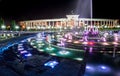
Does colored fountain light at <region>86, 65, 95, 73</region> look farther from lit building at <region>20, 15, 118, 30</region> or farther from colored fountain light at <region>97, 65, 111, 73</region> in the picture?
lit building at <region>20, 15, 118, 30</region>

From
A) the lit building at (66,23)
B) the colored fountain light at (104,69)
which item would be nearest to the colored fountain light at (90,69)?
the colored fountain light at (104,69)

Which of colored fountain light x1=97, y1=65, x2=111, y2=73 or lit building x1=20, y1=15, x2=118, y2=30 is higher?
lit building x1=20, y1=15, x2=118, y2=30

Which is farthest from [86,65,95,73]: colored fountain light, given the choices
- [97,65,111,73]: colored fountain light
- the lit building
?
the lit building

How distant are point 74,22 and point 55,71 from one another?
5537 centimetres

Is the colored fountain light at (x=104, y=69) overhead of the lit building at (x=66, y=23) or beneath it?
beneath

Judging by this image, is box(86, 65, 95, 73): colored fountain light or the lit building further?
the lit building

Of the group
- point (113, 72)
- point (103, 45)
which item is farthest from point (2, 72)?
point (103, 45)

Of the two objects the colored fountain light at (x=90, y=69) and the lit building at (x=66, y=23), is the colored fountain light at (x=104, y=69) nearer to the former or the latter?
the colored fountain light at (x=90, y=69)

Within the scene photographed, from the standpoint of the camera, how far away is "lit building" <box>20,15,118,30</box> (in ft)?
202

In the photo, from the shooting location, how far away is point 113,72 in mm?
9016

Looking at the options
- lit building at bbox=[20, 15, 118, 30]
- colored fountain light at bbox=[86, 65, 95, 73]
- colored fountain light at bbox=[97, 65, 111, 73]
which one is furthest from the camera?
lit building at bbox=[20, 15, 118, 30]

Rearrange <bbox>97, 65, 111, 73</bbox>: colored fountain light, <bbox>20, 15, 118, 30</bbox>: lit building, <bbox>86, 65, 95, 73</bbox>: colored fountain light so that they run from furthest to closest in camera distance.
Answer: <bbox>20, 15, 118, 30</bbox>: lit building → <bbox>97, 65, 111, 73</bbox>: colored fountain light → <bbox>86, 65, 95, 73</bbox>: colored fountain light

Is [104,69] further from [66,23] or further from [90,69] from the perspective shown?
[66,23]

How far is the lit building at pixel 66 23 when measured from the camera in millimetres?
61469
